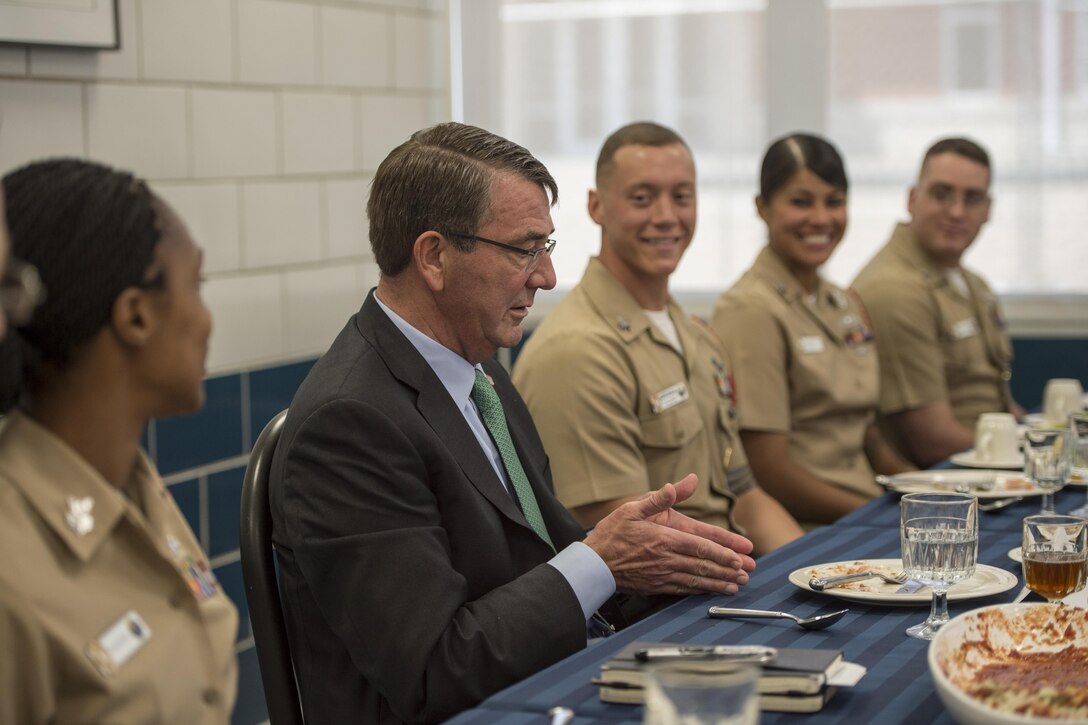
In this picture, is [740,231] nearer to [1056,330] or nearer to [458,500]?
[1056,330]

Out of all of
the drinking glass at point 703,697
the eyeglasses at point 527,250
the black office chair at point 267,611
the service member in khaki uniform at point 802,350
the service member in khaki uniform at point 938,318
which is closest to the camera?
the drinking glass at point 703,697

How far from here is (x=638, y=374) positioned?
106 inches

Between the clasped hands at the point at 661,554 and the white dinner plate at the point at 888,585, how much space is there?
0.11 metres

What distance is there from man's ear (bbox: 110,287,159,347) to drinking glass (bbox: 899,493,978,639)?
39.3 inches

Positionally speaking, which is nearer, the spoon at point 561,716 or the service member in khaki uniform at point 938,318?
the spoon at point 561,716

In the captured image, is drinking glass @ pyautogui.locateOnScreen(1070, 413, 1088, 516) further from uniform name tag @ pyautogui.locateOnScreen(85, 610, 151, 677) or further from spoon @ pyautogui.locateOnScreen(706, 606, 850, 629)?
uniform name tag @ pyautogui.locateOnScreen(85, 610, 151, 677)

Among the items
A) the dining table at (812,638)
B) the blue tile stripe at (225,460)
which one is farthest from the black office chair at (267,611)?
the blue tile stripe at (225,460)

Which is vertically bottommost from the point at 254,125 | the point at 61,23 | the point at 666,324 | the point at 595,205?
the point at 666,324

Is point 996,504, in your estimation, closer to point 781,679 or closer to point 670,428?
point 670,428

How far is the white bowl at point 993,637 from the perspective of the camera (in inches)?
53.8

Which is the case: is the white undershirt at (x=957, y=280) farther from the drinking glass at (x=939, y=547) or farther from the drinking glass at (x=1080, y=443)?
the drinking glass at (x=939, y=547)

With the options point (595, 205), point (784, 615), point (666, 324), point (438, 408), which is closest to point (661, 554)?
point (784, 615)

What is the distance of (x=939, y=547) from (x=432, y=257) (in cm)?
84

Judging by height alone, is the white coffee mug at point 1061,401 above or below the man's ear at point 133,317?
below
